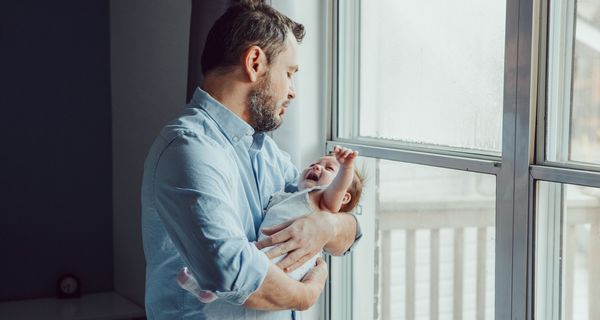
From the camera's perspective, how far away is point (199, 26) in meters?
2.65

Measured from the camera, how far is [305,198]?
1.93 meters

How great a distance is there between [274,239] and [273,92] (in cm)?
34

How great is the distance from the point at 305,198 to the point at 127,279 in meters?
2.15

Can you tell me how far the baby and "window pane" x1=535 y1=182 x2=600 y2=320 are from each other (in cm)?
45

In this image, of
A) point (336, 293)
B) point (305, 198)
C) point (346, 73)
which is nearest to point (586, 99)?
point (305, 198)

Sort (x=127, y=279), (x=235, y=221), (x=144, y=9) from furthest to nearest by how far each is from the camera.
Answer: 1. (x=127, y=279)
2. (x=144, y=9)
3. (x=235, y=221)

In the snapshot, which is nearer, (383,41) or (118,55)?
(383,41)

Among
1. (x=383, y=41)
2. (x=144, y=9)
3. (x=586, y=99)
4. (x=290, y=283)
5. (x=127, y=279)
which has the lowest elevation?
(x=127, y=279)

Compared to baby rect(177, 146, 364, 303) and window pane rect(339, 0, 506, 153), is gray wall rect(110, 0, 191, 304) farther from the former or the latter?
baby rect(177, 146, 364, 303)

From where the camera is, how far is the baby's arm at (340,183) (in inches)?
73.0

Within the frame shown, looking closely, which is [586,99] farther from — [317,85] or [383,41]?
[317,85]

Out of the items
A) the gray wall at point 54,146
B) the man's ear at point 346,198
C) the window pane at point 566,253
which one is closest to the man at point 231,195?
the man's ear at point 346,198

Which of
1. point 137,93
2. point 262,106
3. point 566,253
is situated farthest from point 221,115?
point 137,93

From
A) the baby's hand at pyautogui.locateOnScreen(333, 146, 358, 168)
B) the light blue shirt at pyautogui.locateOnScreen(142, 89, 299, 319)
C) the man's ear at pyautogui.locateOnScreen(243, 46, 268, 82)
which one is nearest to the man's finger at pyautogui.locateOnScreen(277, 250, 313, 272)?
the light blue shirt at pyautogui.locateOnScreen(142, 89, 299, 319)
